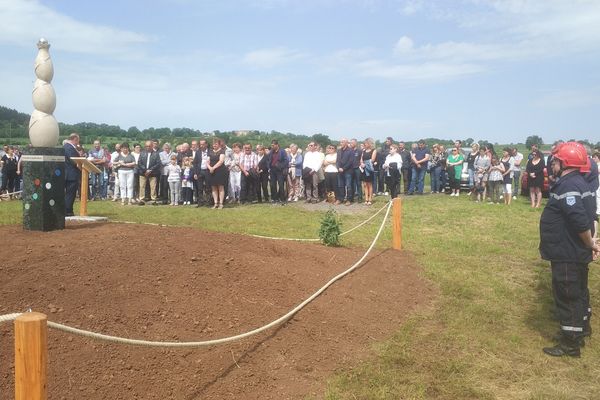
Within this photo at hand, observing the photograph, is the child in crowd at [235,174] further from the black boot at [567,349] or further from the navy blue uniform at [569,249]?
the black boot at [567,349]

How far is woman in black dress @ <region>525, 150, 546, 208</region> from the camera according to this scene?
53.1 ft

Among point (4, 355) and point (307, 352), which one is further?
point (307, 352)

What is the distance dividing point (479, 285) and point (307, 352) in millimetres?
4092

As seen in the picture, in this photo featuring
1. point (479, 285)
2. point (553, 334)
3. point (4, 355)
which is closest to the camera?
point (4, 355)

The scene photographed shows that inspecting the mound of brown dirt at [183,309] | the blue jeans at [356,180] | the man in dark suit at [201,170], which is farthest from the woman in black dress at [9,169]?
the mound of brown dirt at [183,309]

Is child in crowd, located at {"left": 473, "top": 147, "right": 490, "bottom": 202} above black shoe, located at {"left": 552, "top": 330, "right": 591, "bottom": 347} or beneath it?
above

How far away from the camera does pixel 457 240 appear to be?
11.5 m

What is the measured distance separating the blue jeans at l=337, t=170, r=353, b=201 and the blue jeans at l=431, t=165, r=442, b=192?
5141 mm

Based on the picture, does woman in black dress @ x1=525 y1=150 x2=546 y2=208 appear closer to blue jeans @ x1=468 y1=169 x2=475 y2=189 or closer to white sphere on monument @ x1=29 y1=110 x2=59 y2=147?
blue jeans @ x1=468 y1=169 x2=475 y2=189

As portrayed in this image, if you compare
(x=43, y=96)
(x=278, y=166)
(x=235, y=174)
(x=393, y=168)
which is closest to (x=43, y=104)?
(x=43, y=96)

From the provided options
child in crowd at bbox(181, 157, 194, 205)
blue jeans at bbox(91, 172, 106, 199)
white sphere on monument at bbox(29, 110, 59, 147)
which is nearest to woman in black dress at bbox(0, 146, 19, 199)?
blue jeans at bbox(91, 172, 106, 199)

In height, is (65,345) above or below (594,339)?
above

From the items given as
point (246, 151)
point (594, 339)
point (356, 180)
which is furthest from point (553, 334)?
point (246, 151)

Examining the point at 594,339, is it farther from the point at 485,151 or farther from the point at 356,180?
the point at 485,151
